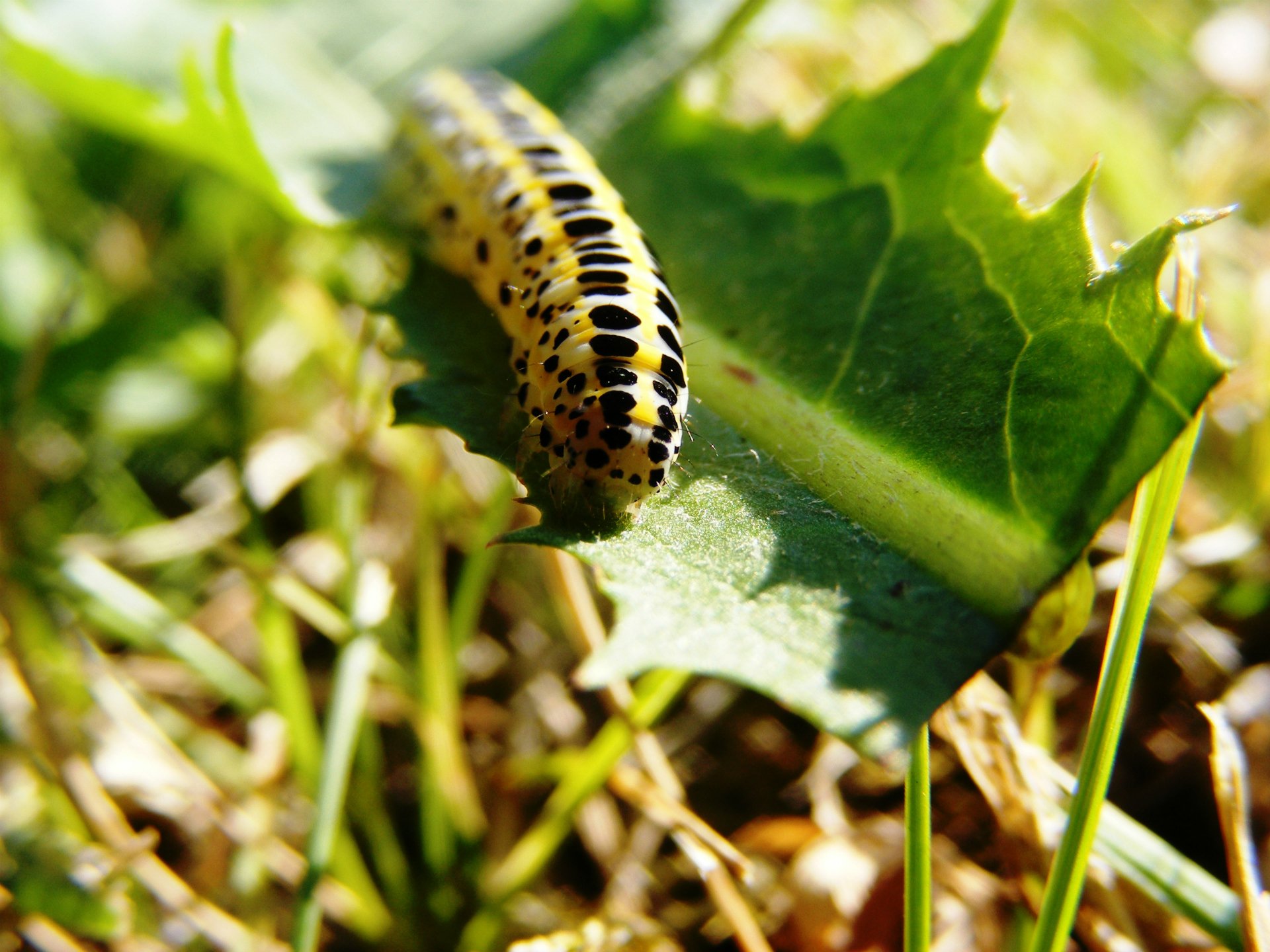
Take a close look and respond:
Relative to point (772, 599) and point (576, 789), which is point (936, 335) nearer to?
point (772, 599)

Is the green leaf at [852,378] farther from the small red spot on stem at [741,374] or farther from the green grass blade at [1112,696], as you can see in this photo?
the green grass blade at [1112,696]

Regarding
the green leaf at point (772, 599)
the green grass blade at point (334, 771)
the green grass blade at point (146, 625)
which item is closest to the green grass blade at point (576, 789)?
the green grass blade at point (334, 771)

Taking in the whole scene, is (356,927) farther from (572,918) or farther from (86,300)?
(86,300)

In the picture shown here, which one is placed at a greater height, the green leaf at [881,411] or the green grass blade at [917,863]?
the green leaf at [881,411]

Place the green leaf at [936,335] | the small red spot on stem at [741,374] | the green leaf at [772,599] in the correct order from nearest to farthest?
the green leaf at [772,599]
the green leaf at [936,335]
the small red spot on stem at [741,374]

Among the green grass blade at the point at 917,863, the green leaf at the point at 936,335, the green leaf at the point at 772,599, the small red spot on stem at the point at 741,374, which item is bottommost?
the green grass blade at the point at 917,863

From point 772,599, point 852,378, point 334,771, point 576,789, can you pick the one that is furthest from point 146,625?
point 852,378

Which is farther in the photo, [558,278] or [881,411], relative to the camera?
[558,278]
